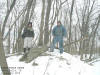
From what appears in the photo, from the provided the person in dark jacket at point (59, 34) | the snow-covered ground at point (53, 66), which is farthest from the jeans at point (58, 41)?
the snow-covered ground at point (53, 66)

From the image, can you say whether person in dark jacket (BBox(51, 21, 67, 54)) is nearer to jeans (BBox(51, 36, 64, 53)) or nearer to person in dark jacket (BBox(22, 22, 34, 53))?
jeans (BBox(51, 36, 64, 53))

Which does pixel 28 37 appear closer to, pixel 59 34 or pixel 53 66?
pixel 59 34

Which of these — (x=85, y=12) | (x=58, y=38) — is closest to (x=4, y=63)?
(x=58, y=38)

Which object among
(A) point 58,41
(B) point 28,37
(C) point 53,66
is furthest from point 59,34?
(C) point 53,66

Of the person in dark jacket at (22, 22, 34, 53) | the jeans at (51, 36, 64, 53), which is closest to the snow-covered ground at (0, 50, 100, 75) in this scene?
the jeans at (51, 36, 64, 53)

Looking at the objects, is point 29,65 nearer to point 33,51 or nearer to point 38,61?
point 38,61

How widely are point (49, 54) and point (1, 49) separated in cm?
681

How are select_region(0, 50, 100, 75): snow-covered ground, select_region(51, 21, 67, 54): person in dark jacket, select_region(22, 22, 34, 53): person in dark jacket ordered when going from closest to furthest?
select_region(0, 50, 100, 75): snow-covered ground < select_region(22, 22, 34, 53): person in dark jacket < select_region(51, 21, 67, 54): person in dark jacket

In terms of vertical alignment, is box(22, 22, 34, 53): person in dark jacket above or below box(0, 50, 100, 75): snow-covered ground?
above

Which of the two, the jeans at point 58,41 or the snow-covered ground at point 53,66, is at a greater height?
the jeans at point 58,41

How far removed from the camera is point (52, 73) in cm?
894

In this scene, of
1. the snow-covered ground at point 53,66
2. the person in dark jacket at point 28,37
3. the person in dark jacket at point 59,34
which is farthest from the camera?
the person in dark jacket at point 59,34

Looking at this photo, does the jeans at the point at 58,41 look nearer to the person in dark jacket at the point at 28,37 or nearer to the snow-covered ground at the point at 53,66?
the snow-covered ground at the point at 53,66

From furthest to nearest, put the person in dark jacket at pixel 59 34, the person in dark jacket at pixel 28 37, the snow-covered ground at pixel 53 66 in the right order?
the person in dark jacket at pixel 59 34 < the person in dark jacket at pixel 28 37 < the snow-covered ground at pixel 53 66
